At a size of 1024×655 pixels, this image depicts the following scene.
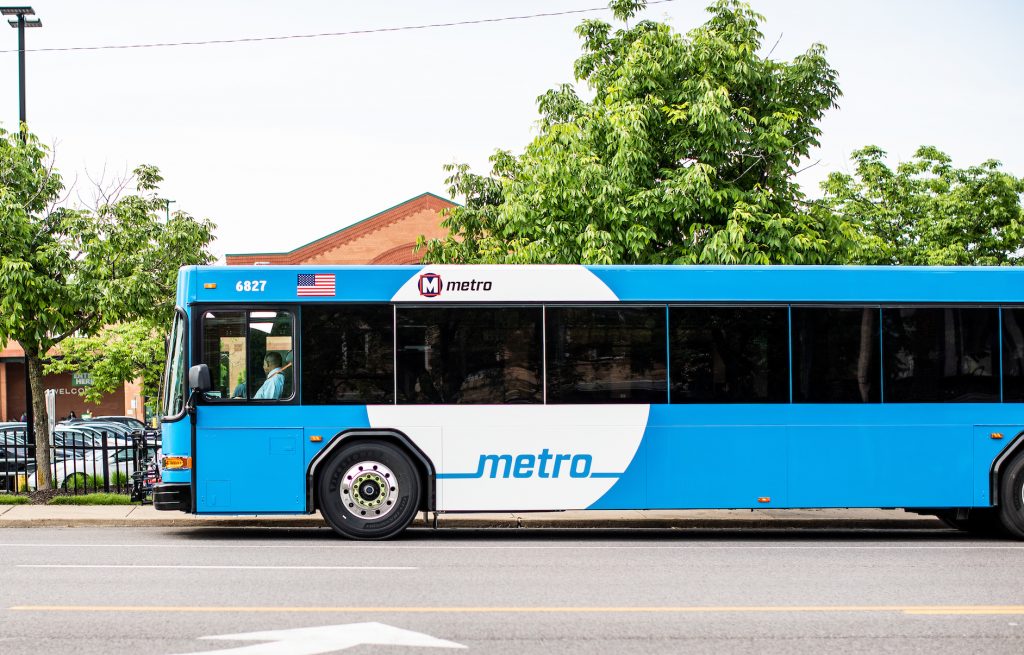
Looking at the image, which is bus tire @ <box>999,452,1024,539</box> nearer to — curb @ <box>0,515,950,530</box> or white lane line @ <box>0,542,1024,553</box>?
white lane line @ <box>0,542,1024,553</box>

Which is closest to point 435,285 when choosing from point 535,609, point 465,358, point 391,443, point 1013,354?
point 465,358

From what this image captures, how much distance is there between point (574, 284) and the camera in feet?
37.7

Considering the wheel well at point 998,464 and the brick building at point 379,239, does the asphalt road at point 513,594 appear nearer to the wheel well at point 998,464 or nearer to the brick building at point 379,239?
the wheel well at point 998,464

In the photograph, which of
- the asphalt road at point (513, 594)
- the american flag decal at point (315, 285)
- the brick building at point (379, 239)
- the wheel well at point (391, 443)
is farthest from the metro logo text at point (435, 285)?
the brick building at point (379, 239)

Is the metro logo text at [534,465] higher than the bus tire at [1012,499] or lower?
higher

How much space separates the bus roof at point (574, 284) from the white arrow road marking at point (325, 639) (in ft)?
17.3

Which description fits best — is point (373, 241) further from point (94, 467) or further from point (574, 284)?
point (574, 284)

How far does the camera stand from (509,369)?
11391mm

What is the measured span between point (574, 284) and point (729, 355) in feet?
5.97

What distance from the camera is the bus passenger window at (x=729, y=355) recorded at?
11461 millimetres

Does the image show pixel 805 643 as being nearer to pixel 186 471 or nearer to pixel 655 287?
pixel 655 287

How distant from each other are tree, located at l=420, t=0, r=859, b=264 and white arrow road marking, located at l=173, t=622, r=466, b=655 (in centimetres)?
907

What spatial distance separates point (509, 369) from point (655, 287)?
1.79 m

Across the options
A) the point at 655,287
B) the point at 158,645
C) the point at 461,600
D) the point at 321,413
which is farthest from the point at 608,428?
the point at 158,645
